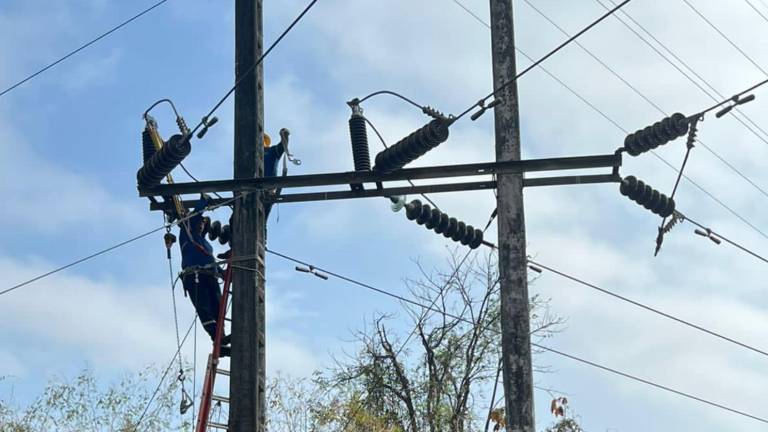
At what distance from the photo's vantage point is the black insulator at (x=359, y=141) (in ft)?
31.3

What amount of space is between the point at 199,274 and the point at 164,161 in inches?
41.9

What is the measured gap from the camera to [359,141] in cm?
964

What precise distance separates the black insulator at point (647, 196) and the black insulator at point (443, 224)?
1.47 meters

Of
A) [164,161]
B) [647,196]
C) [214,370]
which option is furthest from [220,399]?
[647,196]

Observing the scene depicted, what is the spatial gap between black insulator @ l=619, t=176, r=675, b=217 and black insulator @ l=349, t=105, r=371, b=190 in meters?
2.09

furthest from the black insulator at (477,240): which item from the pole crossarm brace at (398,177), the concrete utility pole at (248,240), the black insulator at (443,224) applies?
the concrete utility pole at (248,240)

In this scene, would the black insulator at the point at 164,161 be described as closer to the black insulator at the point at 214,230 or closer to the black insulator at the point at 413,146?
the black insulator at the point at 214,230

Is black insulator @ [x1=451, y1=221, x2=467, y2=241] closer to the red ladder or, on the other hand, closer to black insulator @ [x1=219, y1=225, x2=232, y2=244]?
black insulator @ [x1=219, y1=225, x2=232, y2=244]

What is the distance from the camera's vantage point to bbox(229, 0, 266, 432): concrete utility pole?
28.6 ft

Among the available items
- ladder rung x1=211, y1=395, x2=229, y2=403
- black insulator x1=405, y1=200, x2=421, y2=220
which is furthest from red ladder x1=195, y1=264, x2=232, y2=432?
black insulator x1=405, y1=200, x2=421, y2=220

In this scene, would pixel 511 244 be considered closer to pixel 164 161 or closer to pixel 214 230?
pixel 214 230

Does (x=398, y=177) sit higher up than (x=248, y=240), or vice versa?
(x=398, y=177)

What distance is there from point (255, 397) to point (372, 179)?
1.98m

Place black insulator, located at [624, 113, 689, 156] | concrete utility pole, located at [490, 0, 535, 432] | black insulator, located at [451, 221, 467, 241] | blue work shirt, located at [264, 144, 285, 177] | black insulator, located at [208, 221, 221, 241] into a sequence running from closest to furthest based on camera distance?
concrete utility pole, located at [490, 0, 535, 432] < black insulator, located at [624, 113, 689, 156] < black insulator, located at [208, 221, 221, 241] < blue work shirt, located at [264, 144, 285, 177] < black insulator, located at [451, 221, 467, 241]
